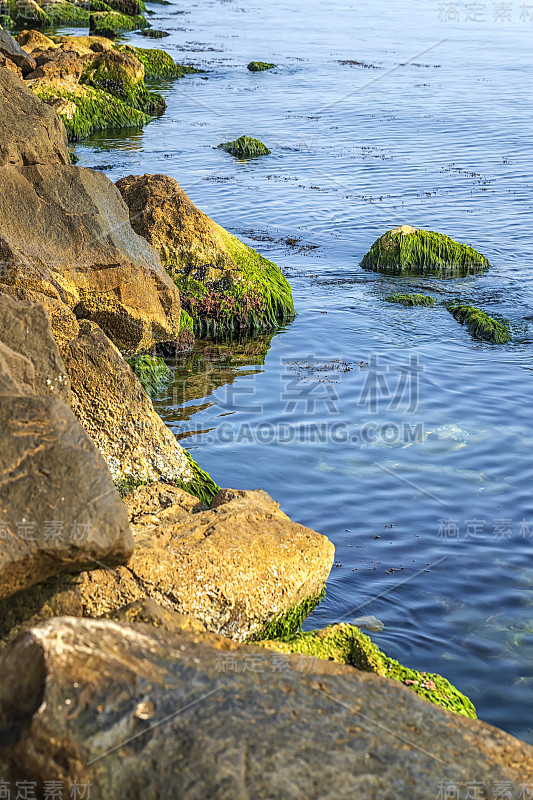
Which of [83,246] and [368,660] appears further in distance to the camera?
[83,246]

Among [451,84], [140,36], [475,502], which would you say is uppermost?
[140,36]

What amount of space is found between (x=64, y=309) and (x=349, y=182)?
50.2ft

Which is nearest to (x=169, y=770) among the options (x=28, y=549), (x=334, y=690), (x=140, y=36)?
(x=334, y=690)

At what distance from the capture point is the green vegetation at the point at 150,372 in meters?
10.2

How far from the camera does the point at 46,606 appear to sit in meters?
4.48

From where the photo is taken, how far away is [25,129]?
34.7 ft

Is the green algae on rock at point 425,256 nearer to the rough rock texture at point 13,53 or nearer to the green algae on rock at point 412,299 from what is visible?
the green algae on rock at point 412,299

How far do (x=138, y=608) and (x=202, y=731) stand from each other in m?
1.18

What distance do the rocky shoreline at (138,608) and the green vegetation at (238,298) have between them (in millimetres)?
2226

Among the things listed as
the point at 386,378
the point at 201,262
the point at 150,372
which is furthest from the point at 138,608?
the point at 201,262

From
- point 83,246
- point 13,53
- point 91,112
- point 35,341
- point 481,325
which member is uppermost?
point 13,53

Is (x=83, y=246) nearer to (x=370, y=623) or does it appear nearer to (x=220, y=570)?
(x=220, y=570)

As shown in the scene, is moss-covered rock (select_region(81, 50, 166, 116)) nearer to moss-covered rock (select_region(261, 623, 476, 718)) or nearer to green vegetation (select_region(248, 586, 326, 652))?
green vegetation (select_region(248, 586, 326, 652))

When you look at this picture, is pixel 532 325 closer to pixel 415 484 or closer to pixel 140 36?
pixel 415 484
